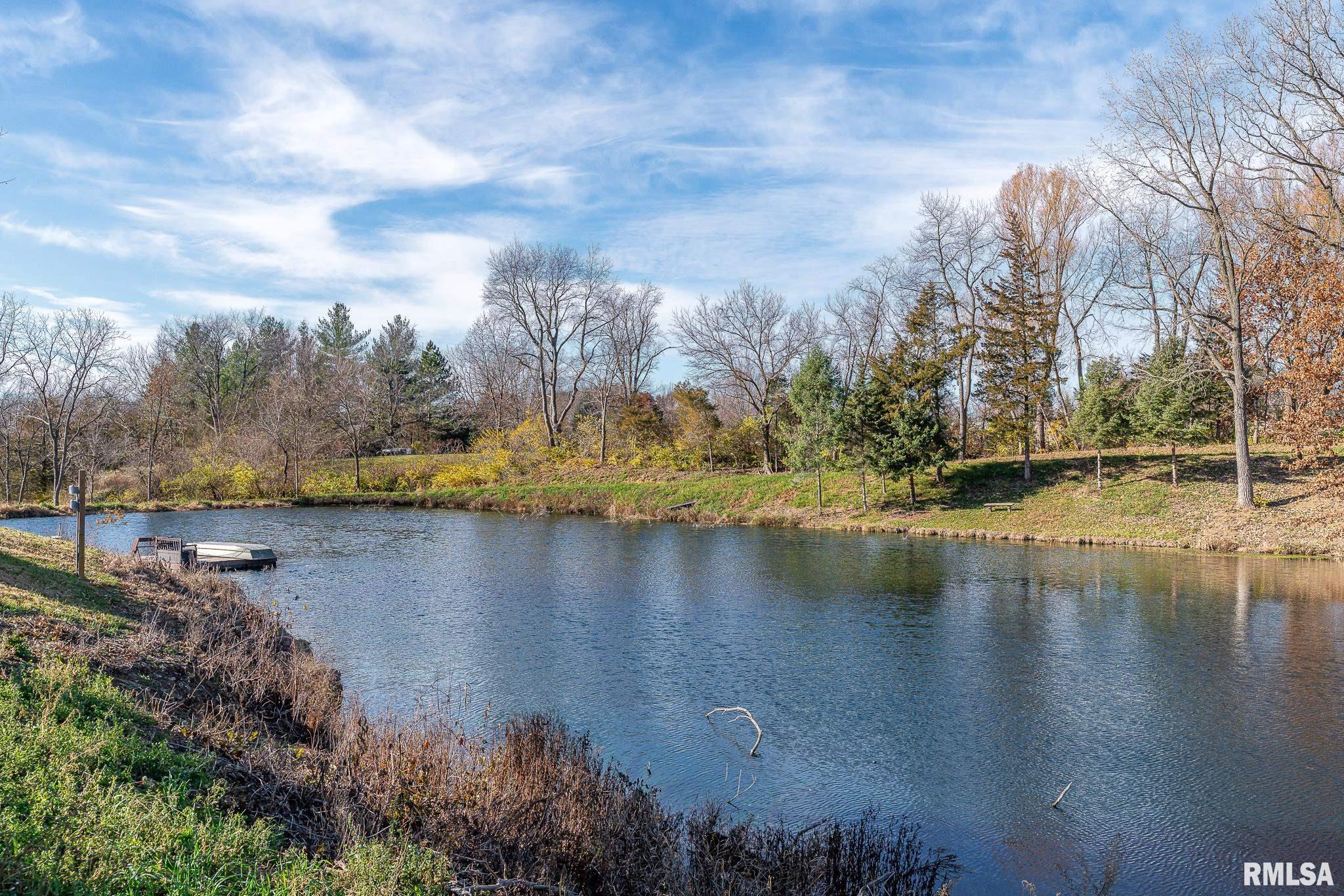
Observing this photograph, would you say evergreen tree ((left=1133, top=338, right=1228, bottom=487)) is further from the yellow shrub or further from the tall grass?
the yellow shrub

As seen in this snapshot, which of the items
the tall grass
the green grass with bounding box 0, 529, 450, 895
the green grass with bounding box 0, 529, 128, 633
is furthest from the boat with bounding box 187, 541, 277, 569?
the green grass with bounding box 0, 529, 450, 895

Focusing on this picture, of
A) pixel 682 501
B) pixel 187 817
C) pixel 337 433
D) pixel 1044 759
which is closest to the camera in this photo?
pixel 187 817

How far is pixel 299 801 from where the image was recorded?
6.00 meters

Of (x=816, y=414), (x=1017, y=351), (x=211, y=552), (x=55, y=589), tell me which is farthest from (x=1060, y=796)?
(x=1017, y=351)

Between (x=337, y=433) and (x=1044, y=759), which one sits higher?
(x=337, y=433)

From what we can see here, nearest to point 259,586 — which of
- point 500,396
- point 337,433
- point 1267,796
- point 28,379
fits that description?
point 1267,796

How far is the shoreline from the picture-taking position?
2628 centimetres

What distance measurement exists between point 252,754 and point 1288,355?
34.3 m

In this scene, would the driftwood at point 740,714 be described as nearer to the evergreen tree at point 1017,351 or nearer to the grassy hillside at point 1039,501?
the grassy hillside at point 1039,501

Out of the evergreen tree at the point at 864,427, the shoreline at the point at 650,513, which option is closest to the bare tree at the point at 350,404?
the shoreline at the point at 650,513

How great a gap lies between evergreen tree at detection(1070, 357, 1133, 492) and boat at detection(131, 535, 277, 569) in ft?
104

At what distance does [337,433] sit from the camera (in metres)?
58.9

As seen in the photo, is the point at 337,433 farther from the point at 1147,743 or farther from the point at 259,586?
the point at 1147,743

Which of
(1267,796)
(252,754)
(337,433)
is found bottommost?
(1267,796)
